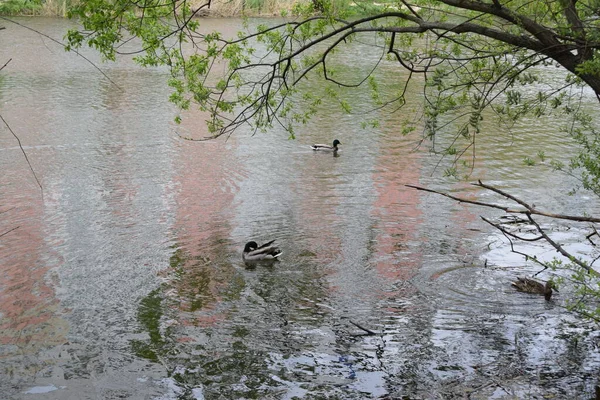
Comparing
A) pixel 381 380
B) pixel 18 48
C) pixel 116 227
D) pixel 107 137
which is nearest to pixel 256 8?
pixel 18 48

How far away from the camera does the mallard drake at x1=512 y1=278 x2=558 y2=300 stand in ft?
31.2

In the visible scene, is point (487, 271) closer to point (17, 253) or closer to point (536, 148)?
point (17, 253)

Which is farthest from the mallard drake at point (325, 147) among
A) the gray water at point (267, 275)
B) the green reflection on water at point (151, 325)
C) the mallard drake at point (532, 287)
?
the green reflection on water at point (151, 325)

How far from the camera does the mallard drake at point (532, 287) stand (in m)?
9.51

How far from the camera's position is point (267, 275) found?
34.8ft

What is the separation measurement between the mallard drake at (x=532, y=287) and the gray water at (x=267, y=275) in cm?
11

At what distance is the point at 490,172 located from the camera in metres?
16.2

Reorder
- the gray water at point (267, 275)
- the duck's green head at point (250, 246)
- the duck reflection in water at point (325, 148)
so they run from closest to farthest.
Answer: the gray water at point (267, 275), the duck's green head at point (250, 246), the duck reflection in water at point (325, 148)

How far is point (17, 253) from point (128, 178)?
429cm

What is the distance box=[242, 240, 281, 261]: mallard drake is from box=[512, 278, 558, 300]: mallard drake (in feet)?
10.2

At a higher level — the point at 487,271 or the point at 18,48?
the point at 18,48

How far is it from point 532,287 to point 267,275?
3.27 meters

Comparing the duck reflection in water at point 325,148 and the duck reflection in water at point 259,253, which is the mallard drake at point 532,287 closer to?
the duck reflection in water at point 259,253

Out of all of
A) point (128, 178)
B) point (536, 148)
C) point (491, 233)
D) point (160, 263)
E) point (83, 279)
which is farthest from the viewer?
point (536, 148)
